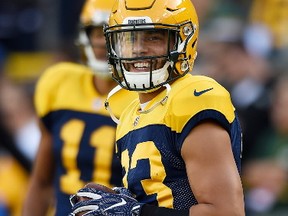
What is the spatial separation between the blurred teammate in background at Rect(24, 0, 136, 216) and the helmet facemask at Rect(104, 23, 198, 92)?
129 centimetres

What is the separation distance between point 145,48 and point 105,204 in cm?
65

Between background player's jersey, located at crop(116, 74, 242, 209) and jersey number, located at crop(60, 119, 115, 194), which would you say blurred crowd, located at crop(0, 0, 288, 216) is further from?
background player's jersey, located at crop(116, 74, 242, 209)

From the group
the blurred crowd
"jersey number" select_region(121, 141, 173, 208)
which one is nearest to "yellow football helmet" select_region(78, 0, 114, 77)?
"jersey number" select_region(121, 141, 173, 208)

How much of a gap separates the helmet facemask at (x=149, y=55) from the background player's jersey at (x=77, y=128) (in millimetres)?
1283

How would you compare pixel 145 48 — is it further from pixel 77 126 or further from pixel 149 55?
pixel 77 126

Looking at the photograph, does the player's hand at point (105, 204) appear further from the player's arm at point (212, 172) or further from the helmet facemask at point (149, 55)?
the helmet facemask at point (149, 55)

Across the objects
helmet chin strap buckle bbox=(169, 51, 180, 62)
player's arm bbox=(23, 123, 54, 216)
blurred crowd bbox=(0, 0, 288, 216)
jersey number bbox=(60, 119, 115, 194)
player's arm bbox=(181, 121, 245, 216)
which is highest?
helmet chin strap buckle bbox=(169, 51, 180, 62)

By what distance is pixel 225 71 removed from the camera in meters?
8.76

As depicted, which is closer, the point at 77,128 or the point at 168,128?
the point at 168,128

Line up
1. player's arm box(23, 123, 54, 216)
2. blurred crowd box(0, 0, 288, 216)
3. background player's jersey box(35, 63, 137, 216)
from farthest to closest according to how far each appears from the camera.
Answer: blurred crowd box(0, 0, 288, 216), player's arm box(23, 123, 54, 216), background player's jersey box(35, 63, 137, 216)

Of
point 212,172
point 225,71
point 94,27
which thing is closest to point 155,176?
point 212,172

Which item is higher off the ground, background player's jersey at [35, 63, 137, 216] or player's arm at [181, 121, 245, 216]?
player's arm at [181, 121, 245, 216]

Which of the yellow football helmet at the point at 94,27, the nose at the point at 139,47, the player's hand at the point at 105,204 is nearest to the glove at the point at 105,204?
the player's hand at the point at 105,204

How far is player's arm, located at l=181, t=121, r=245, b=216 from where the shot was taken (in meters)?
3.78
